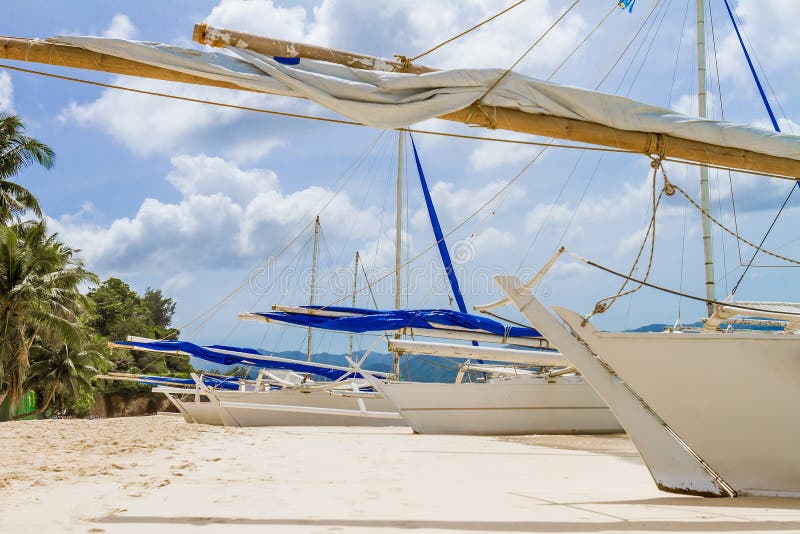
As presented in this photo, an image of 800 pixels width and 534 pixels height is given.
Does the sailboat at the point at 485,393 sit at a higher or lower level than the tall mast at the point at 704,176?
lower

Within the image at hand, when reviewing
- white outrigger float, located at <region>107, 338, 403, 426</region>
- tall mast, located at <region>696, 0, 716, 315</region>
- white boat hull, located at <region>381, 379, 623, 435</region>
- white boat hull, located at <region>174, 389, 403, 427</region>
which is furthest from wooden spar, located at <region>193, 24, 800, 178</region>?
white boat hull, located at <region>174, 389, 403, 427</region>

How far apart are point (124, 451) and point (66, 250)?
2571 cm

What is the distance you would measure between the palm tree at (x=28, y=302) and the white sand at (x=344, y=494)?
1728 centimetres

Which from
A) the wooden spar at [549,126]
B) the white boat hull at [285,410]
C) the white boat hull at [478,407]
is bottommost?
the white boat hull at [285,410]

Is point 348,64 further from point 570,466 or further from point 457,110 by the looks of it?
point 570,466

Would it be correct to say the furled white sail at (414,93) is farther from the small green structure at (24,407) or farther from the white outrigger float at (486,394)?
the small green structure at (24,407)

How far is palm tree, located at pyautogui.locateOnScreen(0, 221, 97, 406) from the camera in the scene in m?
24.4

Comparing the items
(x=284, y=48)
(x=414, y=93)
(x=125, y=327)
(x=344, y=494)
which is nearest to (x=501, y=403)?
(x=344, y=494)

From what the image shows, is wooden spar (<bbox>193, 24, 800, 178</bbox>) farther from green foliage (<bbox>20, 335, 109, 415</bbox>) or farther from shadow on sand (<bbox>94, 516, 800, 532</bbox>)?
green foliage (<bbox>20, 335, 109, 415</bbox>)

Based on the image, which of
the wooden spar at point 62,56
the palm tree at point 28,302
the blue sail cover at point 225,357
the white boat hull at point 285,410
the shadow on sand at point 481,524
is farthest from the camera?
the palm tree at point 28,302

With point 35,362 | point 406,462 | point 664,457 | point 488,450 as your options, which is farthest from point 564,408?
point 35,362

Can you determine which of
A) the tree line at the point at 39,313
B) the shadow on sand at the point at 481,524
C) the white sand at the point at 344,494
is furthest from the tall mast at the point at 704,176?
the tree line at the point at 39,313

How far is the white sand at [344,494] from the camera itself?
410 cm

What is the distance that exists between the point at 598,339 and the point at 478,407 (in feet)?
27.2
